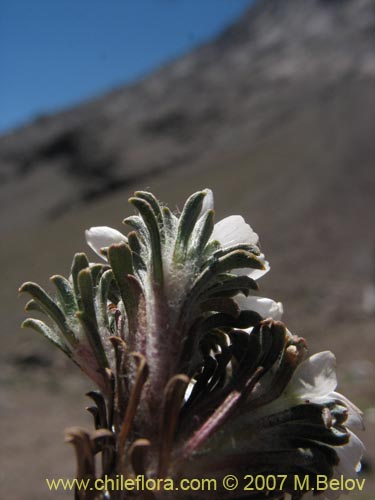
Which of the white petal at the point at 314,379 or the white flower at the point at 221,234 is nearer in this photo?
the white petal at the point at 314,379

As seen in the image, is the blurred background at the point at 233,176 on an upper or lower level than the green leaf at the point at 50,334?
upper

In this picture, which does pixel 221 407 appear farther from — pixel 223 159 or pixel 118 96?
pixel 118 96

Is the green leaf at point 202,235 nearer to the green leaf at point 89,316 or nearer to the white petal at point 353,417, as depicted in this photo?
the green leaf at point 89,316

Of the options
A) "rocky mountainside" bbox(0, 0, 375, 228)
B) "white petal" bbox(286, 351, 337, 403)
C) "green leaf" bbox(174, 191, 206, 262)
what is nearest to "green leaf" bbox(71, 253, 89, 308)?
"green leaf" bbox(174, 191, 206, 262)

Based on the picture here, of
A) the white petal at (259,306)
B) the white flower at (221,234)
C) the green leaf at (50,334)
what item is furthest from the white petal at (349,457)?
the green leaf at (50,334)

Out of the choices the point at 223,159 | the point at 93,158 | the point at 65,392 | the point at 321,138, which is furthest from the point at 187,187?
the point at 65,392

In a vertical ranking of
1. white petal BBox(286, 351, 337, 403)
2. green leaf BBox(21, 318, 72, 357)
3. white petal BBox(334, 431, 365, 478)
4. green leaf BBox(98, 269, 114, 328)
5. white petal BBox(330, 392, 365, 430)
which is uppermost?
green leaf BBox(98, 269, 114, 328)

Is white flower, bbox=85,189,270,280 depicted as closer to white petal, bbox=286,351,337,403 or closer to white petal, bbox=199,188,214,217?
white petal, bbox=199,188,214,217
